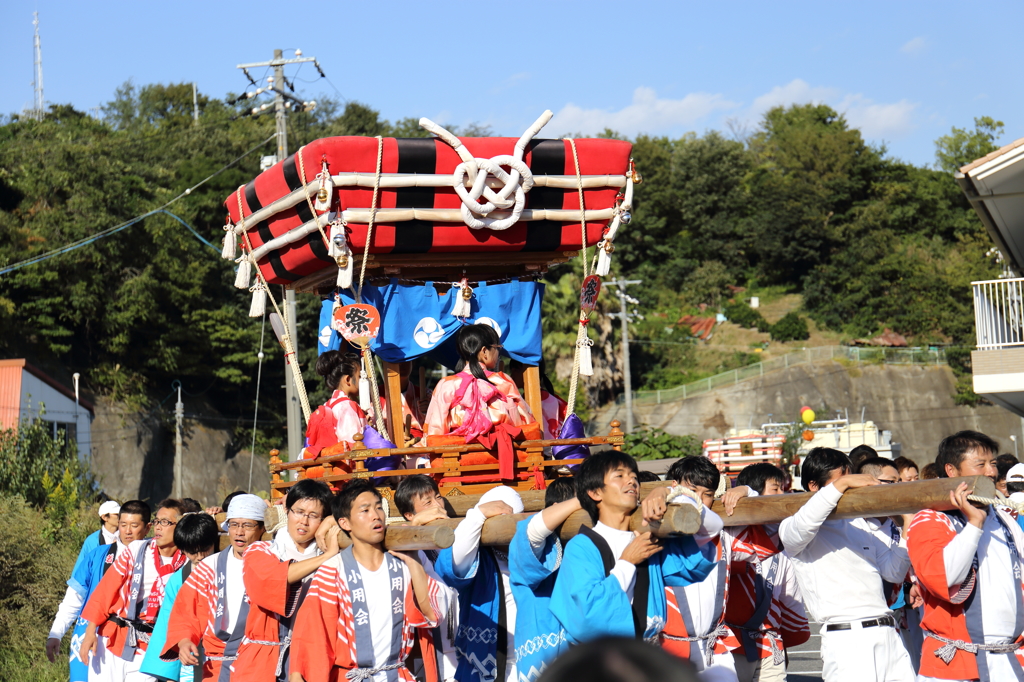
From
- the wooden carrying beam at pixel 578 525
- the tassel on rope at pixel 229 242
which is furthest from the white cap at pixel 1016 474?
the tassel on rope at pixel 229 242

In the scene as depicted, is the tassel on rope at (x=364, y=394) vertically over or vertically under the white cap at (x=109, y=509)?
over

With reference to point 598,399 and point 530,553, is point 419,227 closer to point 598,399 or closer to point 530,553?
point 530,553

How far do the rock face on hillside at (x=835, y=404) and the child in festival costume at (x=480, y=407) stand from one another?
27497 millimetres

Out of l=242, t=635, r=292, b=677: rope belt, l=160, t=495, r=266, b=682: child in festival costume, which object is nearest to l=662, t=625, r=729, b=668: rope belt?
l=242, t=635, r=292, b=677: rope belt

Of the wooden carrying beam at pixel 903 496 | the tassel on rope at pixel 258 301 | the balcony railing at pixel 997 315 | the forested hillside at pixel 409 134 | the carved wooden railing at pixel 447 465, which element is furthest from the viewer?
the forested hillside at pixel 409 134

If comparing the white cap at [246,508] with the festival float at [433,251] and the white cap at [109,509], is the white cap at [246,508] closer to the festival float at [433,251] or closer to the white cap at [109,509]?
the festival float at [433,251]

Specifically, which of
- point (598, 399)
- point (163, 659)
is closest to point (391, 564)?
point (163, 659)

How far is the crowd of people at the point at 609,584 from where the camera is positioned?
378cm

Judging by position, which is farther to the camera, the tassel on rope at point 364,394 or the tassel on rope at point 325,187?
the tassel on rope at point 364,394

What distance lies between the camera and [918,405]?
1409 inches

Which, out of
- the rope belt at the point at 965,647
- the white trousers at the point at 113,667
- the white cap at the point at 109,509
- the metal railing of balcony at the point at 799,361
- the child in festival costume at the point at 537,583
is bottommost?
the white trousers at the point at 113,667

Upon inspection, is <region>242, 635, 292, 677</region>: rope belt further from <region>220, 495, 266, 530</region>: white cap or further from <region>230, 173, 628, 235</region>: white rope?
<region>230, 173, 628, 235</region>: white rope

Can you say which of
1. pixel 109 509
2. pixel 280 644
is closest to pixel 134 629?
pixel 109 509

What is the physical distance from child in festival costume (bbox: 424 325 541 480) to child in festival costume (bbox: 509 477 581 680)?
10.4 ft
